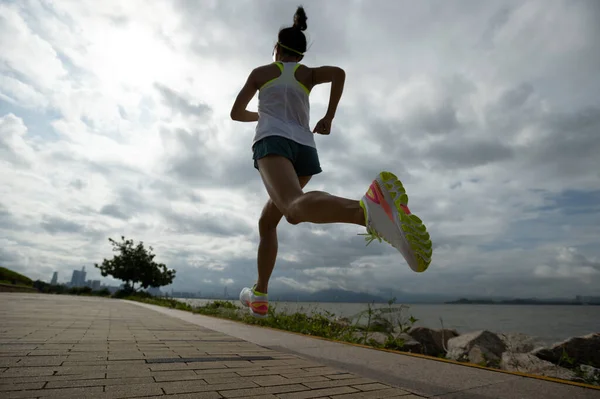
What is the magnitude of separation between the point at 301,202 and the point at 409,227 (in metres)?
0.54

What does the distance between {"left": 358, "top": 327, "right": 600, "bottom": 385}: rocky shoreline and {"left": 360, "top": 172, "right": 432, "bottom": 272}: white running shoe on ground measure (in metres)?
1.82

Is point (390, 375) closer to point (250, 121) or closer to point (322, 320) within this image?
point (250, 121)

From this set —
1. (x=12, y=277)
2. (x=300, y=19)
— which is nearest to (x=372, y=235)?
(x=300, y=19)

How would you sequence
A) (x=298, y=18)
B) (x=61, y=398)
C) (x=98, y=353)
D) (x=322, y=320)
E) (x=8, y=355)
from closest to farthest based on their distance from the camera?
1. (x=61, y=398)
2. (x=8, y=355)
3. (x=98, y=353)
4. (x=298, y=18)
5. (x=322, y=320)

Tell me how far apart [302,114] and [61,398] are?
1.99m

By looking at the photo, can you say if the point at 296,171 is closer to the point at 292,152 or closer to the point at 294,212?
the point at 292,152

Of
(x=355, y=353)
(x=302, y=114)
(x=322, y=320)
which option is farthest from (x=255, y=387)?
(x=322, y=320)

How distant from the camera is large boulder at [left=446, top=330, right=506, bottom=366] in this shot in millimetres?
4730

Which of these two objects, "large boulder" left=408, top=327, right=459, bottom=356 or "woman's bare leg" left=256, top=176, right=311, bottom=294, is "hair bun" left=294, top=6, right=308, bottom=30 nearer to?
"woman's bare leg" left=256, top=176, right=311, bottom=294

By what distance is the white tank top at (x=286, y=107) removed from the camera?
237 cm

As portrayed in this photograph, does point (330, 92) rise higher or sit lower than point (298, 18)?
lower

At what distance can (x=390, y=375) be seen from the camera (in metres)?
1.88

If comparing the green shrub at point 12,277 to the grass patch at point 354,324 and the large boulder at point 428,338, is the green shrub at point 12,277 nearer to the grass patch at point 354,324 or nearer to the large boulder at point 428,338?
the grass patch at point 354,324

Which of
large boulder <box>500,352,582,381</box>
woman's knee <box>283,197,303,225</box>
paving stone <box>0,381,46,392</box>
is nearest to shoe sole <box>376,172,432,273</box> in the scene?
woman's knee <box>283,197,303,225</box>
